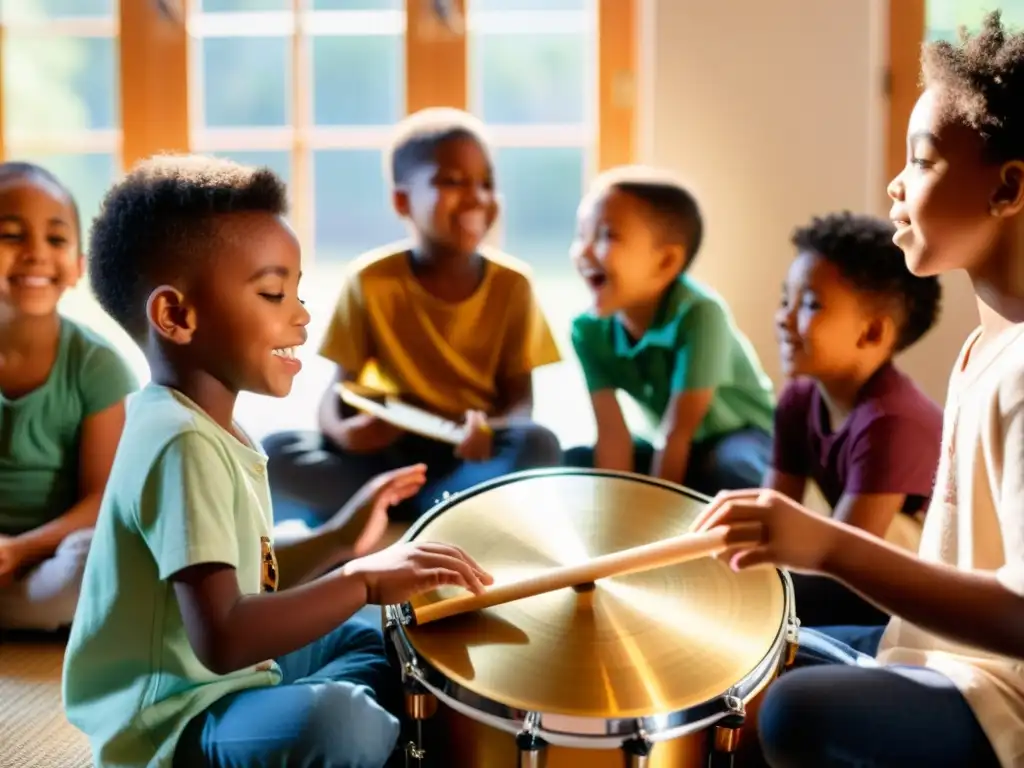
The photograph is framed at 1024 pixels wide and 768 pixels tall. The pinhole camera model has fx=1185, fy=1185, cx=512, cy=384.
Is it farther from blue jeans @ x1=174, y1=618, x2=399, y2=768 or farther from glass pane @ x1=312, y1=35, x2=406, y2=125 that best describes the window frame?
blue jeans @ x1=174, y1=618, x2=399, y2=768

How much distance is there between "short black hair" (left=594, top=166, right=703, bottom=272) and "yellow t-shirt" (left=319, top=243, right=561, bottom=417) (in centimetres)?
25

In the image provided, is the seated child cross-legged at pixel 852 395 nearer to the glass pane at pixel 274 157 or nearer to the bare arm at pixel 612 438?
the bare arm at pixel 612 438

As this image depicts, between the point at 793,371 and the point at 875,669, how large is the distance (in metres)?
0.67

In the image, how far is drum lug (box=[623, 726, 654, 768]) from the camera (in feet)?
3.23

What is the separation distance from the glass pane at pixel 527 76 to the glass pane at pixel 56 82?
78 cm

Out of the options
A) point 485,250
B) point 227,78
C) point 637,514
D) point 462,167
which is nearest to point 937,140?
point 637,514

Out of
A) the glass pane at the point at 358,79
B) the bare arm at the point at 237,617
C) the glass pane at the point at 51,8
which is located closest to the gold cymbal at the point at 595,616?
the bare arm at the point at 237,617

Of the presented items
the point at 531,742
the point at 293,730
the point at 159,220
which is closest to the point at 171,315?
the point at 159,220

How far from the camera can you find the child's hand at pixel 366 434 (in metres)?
1.99

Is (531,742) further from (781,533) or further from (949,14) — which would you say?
(949,14)

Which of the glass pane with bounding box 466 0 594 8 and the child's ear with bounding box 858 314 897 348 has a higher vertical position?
the glass pane with bounding box 466 0 594 8

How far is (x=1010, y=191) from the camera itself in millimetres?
1056

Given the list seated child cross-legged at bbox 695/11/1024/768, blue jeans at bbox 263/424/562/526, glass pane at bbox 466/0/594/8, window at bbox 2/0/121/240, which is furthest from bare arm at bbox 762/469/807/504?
window at bbox 2/0/121/240

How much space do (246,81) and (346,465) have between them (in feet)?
3.30
